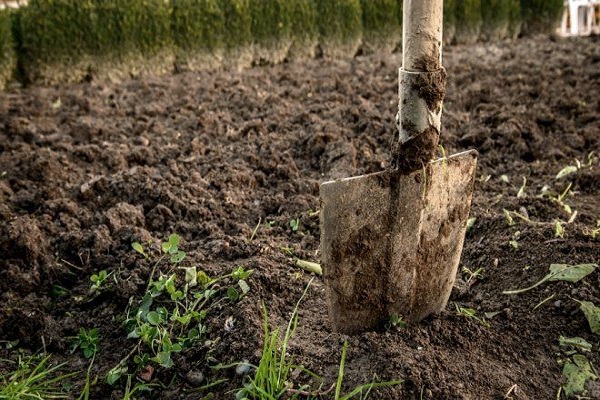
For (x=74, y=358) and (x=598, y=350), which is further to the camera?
(x=74, y=358)

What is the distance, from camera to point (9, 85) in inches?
202

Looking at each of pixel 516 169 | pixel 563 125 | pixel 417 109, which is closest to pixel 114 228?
pixel 417 109

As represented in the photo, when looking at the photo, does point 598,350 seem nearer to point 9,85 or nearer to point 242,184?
→ point 242,184

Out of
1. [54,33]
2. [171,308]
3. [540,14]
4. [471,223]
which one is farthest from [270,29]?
[171,308]

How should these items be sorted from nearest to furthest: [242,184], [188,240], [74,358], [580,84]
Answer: [74,358] < [188,240] < [242,184] < [580,84]

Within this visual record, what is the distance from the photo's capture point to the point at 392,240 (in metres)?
2.05

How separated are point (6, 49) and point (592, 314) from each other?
484 centimetres

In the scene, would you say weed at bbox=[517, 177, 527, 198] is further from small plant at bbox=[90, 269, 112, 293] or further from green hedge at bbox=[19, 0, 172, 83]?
green hedge at bbox=[19, 0, 172, 83]

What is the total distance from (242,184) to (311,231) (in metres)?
0.60

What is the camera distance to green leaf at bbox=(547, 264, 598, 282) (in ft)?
7.44

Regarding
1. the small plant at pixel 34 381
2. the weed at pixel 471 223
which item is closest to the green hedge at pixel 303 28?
the weed at pixel 471 223

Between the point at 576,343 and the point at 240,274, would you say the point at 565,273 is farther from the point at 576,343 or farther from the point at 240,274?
the point at 240,274

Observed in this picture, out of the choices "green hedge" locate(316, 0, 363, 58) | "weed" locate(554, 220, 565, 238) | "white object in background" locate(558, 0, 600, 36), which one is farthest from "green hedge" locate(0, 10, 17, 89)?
"white object in background" locate(558, 0, 600, 36)

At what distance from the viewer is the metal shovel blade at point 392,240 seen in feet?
6.45
